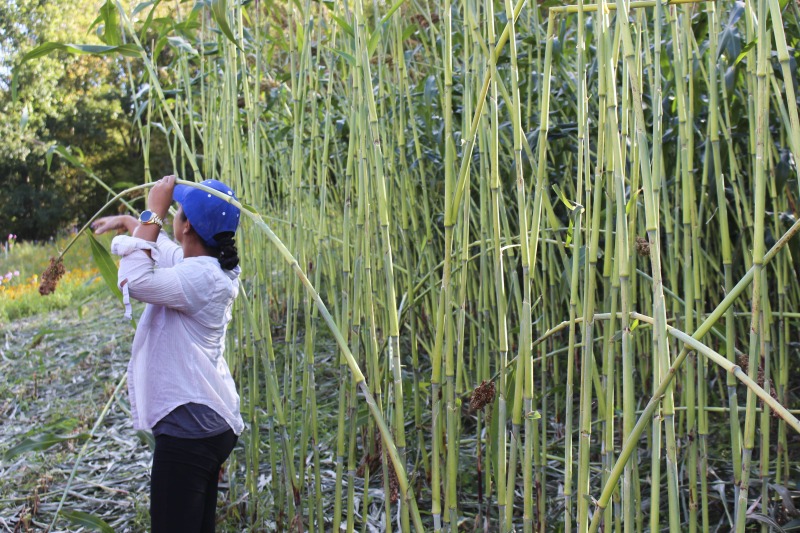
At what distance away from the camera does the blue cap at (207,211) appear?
48.1 inches

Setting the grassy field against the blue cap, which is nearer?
the blue cap

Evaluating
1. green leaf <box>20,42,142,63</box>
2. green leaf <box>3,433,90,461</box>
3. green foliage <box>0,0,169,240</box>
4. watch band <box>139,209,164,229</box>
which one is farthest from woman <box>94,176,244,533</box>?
green foliage <box>0,0,169,240</box>

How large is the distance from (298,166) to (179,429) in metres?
0.47

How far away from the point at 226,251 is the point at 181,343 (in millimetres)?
175

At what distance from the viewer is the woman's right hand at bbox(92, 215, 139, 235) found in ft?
3.75

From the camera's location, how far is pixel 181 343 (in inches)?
47.6

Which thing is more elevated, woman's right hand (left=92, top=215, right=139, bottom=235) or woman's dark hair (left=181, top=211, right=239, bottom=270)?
woman's right hand (left=92, top=215, right=139, bottom=235)

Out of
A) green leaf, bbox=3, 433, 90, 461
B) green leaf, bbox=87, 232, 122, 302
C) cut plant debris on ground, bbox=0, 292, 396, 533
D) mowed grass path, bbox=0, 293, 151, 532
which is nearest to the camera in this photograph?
green leaf, bbox=87, 232, 122, 302

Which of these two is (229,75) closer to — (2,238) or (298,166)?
(298,166)

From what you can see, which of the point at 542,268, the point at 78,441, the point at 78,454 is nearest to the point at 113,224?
the point at 542,268

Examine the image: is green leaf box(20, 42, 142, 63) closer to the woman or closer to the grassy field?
the woman

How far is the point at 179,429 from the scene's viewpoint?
1.18 metres

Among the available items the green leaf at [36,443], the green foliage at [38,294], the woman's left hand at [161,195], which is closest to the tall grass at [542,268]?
the woman's left hand at [161,195]

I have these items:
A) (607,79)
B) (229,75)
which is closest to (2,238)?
(229,75)
